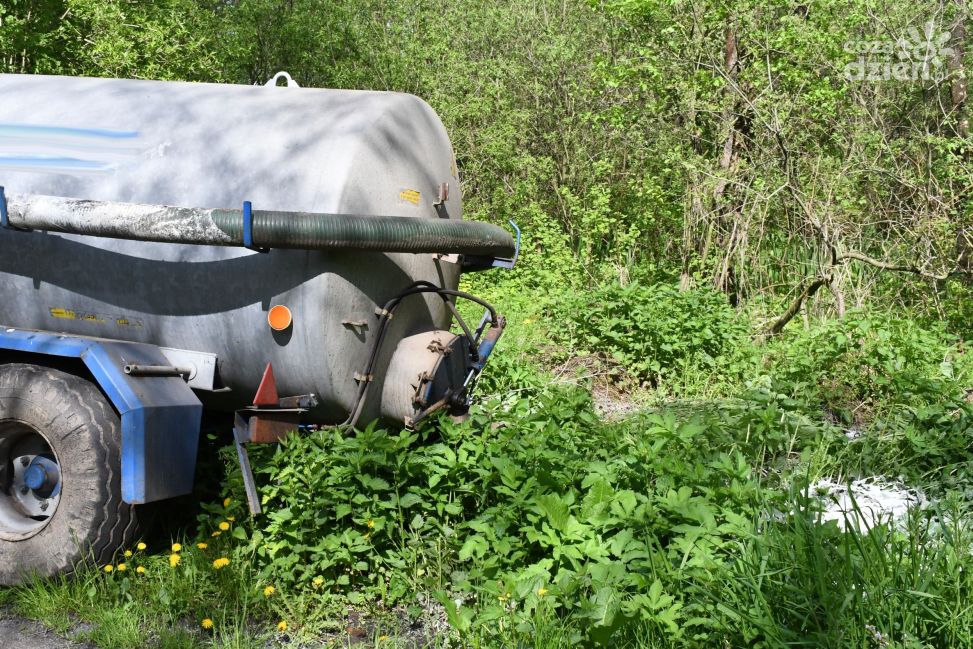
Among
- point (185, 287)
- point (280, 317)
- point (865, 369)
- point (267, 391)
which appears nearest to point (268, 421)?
point (267, 391)

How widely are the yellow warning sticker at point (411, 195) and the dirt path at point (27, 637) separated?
7.66ft

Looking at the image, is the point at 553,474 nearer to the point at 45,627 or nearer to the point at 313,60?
the point at 45,627

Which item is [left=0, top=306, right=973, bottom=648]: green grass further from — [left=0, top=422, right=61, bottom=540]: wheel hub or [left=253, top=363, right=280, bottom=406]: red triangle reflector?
[left=0, top=422, right=61, bottom=540]: wheel hub

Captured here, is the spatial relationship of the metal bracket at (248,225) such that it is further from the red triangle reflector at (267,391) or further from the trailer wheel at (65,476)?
the trailer wheel at (65,476)

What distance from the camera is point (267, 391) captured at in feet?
13.3

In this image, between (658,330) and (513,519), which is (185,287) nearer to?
(513,519)

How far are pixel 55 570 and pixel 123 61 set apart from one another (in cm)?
651

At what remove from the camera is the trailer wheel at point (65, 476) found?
397 cm

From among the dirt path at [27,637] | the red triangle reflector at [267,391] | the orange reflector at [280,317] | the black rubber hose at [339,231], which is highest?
the black rubber hose at [339,231]

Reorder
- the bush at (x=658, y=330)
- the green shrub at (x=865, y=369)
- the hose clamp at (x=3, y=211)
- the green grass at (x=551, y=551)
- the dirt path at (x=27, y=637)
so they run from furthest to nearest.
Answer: the bush at (x=658, y=330)
the green shrub at (x=865, y=369)
the hose clamp at (x=3, y=211)
the dirt path at (x=27, y=637)
the green grass at (x=551, y=551)

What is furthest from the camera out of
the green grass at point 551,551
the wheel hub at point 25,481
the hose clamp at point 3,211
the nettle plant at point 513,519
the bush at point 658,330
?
the bush at point 658,330

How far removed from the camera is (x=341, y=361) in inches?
161

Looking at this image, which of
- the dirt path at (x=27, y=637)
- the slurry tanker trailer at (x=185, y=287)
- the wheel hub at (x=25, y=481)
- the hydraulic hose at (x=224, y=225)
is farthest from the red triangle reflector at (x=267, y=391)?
the dirt path at (x=27, y=637)

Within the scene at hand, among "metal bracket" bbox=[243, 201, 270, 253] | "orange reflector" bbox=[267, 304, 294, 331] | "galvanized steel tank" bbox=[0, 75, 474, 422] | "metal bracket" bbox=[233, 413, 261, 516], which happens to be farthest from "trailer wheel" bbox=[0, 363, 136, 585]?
"metal bracket" bbox=[243, 201, 270, 253]
